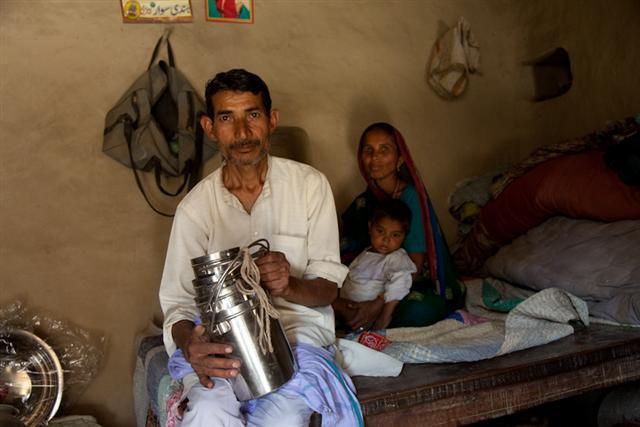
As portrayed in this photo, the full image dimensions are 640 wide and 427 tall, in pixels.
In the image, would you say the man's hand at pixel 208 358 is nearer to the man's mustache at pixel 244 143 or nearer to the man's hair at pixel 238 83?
the man's mustache at pixel 244 143

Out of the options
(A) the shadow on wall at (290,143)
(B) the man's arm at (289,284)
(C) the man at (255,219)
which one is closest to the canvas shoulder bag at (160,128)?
(A) the shadow on wall at (290,143)

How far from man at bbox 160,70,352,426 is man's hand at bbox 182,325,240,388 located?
173mm

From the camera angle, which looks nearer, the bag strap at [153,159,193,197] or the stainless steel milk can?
the stainless steel milk can

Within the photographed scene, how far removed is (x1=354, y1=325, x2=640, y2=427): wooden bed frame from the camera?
6.69ft

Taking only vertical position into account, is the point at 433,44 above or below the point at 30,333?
above

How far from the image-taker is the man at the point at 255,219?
82.7 inches

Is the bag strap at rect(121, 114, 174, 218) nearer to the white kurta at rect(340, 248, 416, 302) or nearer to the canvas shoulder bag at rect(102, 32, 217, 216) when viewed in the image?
the canvas shoulder bag at rect(102, 32, 217, 216)

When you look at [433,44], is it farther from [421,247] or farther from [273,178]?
[273,178]

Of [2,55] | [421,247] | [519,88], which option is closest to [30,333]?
[2,55]

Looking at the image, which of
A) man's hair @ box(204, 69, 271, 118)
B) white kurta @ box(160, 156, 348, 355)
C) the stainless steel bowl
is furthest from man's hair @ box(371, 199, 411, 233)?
the stainless steel bowl

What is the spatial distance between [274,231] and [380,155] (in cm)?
122

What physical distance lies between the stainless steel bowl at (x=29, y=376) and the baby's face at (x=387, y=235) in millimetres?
1534

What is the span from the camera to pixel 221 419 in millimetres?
1757

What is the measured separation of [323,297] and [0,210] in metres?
1.78
